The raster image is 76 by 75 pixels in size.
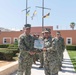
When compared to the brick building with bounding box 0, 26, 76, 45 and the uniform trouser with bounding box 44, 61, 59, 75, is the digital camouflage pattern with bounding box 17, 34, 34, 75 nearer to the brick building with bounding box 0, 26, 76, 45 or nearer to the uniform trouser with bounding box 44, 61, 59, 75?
the uniform trouser with bounding box 44, 61, 59, 75

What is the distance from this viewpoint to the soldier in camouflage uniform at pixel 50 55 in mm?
5979

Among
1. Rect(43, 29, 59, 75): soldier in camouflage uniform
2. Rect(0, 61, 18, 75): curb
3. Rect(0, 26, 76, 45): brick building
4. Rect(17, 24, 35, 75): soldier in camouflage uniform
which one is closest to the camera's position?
Rect(43, 29, 59, 75): soldier in camouflage uniform

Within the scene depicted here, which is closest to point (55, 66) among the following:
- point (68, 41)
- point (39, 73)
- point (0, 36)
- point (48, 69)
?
point (48, 69)

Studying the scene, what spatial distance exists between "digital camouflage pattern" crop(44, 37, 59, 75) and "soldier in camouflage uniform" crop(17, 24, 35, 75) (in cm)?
43

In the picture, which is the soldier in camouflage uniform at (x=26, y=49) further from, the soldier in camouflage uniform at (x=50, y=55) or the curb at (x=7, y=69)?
the curb at (x=7, y=69)

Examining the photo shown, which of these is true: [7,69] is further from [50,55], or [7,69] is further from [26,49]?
[50,55]

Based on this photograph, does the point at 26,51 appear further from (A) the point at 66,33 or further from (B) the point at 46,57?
(A) the point at 66,33

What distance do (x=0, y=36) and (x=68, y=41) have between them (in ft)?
42.5

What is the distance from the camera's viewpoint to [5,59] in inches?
503

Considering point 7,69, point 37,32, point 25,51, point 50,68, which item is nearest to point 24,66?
point 25,51

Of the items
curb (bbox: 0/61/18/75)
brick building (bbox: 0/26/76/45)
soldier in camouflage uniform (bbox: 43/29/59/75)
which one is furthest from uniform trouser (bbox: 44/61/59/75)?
brick building (bbox: 0/26/76/45)

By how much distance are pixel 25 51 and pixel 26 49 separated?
74mm

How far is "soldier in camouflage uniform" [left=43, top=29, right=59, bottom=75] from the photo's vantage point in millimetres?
5979

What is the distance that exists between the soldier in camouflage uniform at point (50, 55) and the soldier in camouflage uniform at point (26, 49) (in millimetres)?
405
